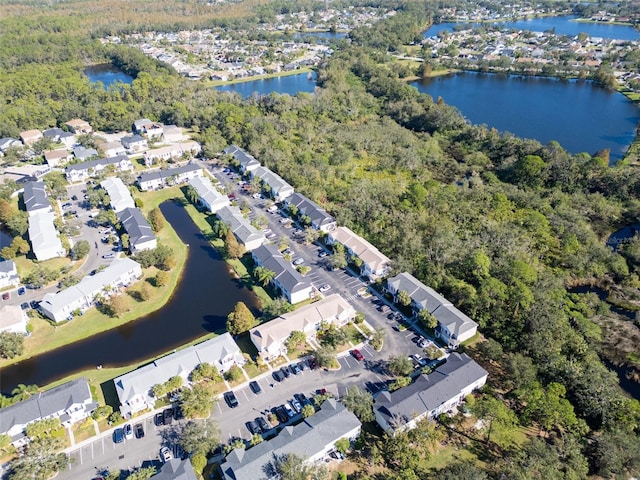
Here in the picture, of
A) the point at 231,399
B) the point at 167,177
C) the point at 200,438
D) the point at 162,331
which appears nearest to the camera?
the point at 200,438

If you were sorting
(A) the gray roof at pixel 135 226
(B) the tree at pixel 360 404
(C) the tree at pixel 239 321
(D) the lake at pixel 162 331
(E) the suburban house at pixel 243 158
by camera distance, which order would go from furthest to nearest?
(E) the suburban house at pixel 243 158 < (A) the gray roof at pixel 135 226 < (C) the tree at pixel 239 321 < (D) the lake at pixel 162 331 < (B) the tree at pixel 360 404

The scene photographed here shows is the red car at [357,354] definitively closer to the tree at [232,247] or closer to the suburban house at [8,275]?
the tree at [232,247]

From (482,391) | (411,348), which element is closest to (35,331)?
(411,348)

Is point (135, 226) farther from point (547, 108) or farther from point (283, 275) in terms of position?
point (547, 108)

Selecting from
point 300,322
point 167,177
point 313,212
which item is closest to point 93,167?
point 167,177

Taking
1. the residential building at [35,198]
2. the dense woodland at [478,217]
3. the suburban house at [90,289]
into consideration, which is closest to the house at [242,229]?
the dense woodland at [478,217]

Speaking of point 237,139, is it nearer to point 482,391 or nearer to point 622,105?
point 482,391
